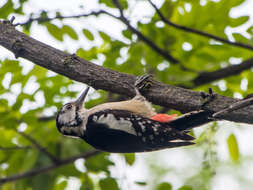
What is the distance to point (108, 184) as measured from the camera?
442 cm

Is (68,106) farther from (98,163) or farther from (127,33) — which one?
(127,33)

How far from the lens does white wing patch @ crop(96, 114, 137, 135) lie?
4077 millimetres

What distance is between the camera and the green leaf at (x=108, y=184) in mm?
4402

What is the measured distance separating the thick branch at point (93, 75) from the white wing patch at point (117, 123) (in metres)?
0.50

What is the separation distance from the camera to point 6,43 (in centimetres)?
381

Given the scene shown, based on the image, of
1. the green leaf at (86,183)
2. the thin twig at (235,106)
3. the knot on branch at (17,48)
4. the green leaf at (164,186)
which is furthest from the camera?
the green leaf at (86,183)

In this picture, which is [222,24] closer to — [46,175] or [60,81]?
[60,81]

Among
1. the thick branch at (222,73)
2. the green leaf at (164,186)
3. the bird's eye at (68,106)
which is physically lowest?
the green leaf at (164,186)

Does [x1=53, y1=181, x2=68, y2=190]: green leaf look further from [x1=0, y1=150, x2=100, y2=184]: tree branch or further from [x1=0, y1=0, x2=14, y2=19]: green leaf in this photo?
[x1=0, y1=0, x2=14, y2=19]: green leaf

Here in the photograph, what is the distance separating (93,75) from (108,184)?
5.04ft

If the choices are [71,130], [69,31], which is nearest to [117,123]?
[71,130]

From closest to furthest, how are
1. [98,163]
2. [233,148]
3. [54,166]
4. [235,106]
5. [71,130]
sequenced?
[235,106] < [233,148] < [71,130] < [98,163] < [54,166]

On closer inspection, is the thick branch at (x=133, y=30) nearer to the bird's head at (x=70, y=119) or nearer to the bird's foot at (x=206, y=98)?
the bird's head at (x=70, y=119)

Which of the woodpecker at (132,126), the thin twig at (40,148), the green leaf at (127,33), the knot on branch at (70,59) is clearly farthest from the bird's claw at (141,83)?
the thin twig at (40,148)
